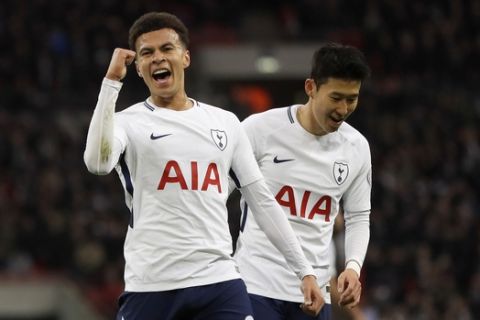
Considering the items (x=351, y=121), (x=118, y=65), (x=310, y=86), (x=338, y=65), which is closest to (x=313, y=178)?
(x=310, y=86)

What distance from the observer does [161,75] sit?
5617 mm

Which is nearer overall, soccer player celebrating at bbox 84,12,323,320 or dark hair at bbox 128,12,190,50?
soccer player celebrating at bbox 84,12,323,320

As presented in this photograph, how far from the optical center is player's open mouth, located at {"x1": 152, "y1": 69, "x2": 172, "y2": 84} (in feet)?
18.3

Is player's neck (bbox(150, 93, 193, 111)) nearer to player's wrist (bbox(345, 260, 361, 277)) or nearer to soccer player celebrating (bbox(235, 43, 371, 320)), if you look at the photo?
soccer player celebrating (bbox(235, 43, 371, 320))

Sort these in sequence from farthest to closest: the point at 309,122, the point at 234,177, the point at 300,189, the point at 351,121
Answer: the point at 351,121 < the point at 309,122 < the point at 300,189 < the point at 234,177

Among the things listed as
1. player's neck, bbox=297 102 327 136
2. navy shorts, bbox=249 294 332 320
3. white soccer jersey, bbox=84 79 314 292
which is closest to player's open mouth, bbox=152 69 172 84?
white soccer jersey, bbox=84 79 314 292

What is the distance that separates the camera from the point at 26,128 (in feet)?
61.9

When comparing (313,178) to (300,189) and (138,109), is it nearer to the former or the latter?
(300,189)

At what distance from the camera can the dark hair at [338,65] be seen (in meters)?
6.28

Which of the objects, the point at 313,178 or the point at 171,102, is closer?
the point at 171,102

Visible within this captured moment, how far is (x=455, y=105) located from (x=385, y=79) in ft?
6.31

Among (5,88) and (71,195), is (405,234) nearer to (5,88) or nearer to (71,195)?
(71,195)

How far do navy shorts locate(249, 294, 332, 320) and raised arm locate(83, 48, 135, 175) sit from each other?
4.48ft

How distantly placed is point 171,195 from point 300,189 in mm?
1181
